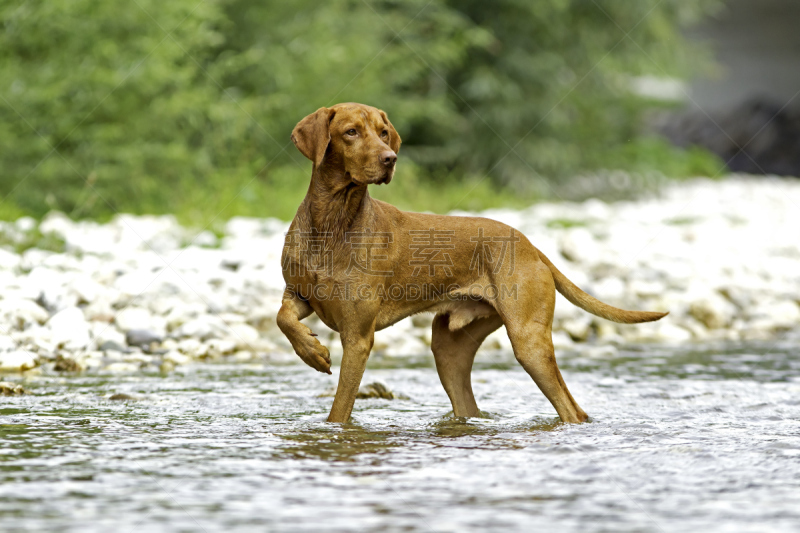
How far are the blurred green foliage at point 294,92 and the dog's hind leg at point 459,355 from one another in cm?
589

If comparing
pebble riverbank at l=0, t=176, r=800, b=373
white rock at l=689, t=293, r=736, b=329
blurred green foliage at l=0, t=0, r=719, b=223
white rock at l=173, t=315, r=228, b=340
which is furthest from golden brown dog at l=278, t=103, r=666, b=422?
blurred green foliage at l=0, t=0, r=719, b=223

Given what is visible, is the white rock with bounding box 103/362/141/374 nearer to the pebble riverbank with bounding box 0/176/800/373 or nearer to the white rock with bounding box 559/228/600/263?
the pebble riverbank with bounding box 0/176/800/373

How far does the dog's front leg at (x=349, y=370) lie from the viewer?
15.1 feet

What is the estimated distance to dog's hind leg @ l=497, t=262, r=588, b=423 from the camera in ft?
16.0

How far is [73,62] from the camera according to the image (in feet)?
36.3

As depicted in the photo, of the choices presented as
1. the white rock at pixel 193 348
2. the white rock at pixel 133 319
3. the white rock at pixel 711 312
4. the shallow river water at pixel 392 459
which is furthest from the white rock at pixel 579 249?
the white rock at pixel 133 319

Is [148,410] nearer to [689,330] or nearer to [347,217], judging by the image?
[347,217]

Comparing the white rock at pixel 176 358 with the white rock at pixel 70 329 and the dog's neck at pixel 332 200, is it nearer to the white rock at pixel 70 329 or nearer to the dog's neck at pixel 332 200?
the white rock at pixel 70 329

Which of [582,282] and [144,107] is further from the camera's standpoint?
[144,107]

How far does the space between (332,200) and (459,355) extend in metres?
1.25

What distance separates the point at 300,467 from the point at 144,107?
29.4ft

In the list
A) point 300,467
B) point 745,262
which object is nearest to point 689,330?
point 745,262

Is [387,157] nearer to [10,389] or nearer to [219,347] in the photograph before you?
[10,389]

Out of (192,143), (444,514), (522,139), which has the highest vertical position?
(522,139)
